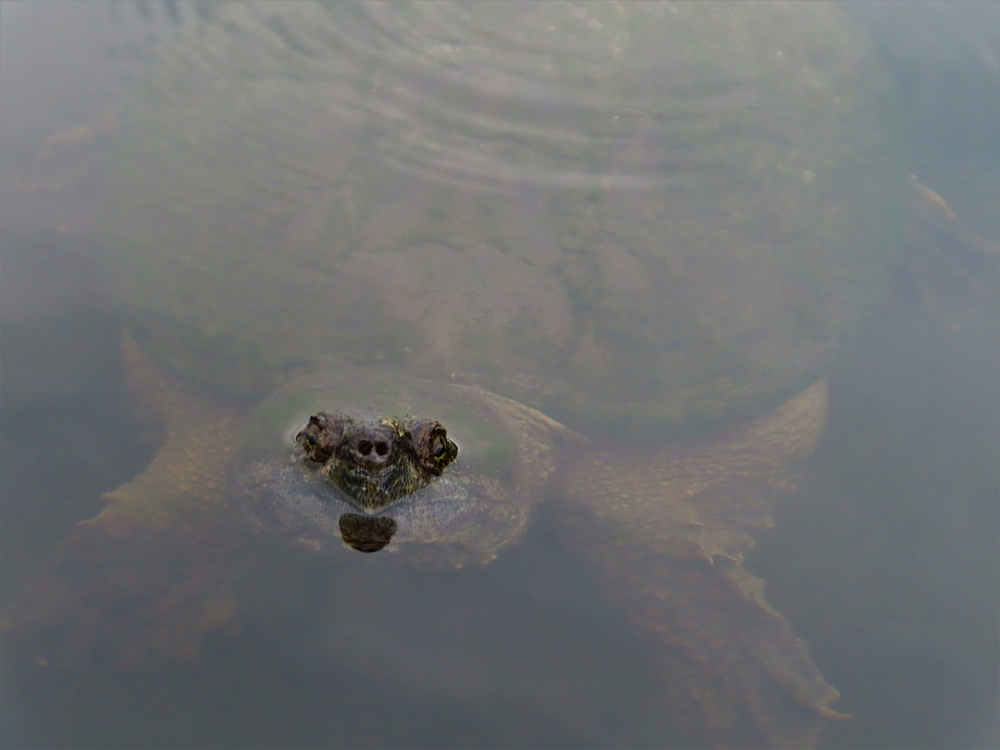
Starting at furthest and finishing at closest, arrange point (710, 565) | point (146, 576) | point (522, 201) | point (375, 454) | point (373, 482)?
1. point (522, 201)
2. point (710, 565)
3. point (146, 576)
4. point (373, 482)
5. point (375, 454)

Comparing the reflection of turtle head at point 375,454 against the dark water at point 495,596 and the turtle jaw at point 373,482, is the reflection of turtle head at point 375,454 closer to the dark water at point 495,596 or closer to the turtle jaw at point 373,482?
the turtle jaw at point 373,482

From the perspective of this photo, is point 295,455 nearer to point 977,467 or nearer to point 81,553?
point 81,553

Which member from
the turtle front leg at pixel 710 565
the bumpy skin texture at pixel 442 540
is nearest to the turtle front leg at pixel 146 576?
the bumpy skin texture at pixel 442 540

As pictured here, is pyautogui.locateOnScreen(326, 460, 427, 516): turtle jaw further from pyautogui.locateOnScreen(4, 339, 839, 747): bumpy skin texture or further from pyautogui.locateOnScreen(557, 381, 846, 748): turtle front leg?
pyautogui.locateOnScreen(557, 381, 846, 748): turtle front leg

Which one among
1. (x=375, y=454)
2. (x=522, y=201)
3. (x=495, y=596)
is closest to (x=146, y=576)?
(x=375, y=454)

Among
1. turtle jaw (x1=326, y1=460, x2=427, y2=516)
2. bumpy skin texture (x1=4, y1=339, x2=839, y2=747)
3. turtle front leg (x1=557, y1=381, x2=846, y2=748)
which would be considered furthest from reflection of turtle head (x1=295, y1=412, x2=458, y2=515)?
turtle front leg (x1=557, y1=381, x2=846, y2=748)

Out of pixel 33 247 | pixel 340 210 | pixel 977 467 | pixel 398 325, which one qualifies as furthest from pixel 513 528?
pixel 33 247

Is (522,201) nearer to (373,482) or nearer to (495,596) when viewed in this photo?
(373,482)
